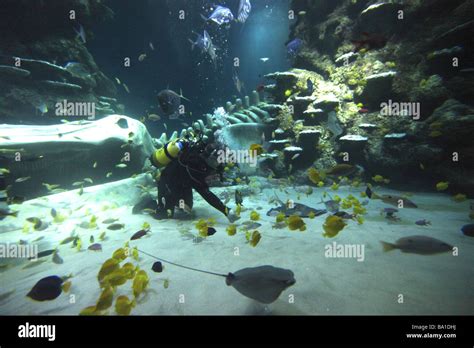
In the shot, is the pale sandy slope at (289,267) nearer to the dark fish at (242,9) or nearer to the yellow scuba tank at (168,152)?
the yellow scuba tank at (168,152)

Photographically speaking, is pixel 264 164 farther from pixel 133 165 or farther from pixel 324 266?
pixel 324 266

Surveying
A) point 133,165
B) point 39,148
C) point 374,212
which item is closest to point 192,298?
point 374,212

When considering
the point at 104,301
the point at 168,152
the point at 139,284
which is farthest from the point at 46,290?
the point at 168,152

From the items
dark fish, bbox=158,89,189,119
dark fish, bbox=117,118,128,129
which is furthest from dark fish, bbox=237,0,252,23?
dark fish, bbox=158,89,189,119

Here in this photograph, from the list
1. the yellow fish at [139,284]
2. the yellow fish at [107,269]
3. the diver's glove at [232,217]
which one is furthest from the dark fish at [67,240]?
the diver's glove at [232,217]

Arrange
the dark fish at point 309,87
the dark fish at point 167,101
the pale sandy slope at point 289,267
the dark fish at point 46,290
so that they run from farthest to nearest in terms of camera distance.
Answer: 1. the dark fish at point 309,87
2. the dark fish at point 167,101
3. the dark fish at point 46,290
4. the pale sandy slope at point 289,267

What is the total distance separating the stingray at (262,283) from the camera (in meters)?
2.12

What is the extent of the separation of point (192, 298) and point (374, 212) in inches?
191

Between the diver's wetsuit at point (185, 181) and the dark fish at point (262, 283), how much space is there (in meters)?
3.08

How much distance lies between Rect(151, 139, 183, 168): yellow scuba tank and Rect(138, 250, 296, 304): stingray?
3.68 m

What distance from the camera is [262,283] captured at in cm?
218

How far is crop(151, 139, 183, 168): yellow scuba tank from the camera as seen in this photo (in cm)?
541

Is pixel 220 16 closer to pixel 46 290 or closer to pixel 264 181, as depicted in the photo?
pixel 264 181
